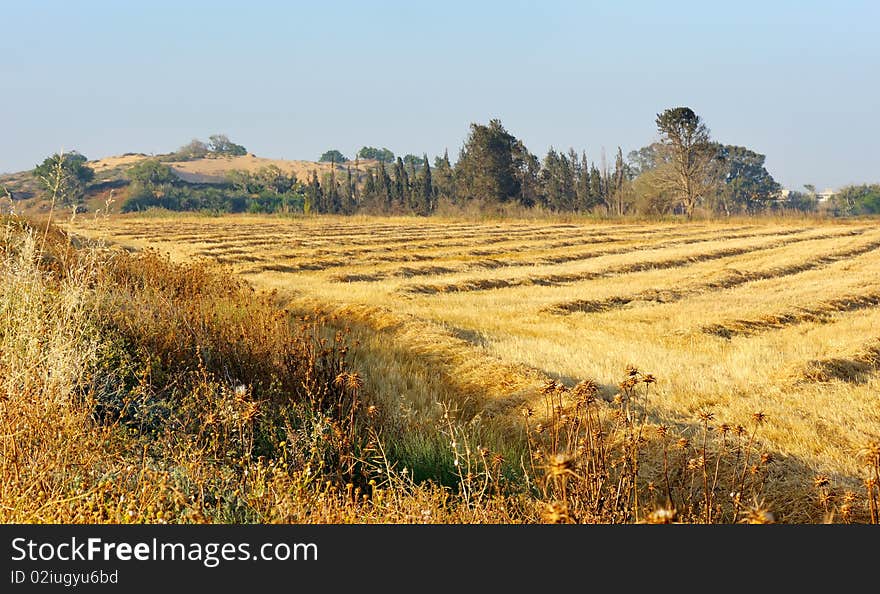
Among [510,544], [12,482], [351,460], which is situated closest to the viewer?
[510,544]

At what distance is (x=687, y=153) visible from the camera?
55281 millimetres

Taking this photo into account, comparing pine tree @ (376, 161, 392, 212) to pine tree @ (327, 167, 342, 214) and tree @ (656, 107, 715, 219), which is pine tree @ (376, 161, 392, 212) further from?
tree @ (656, 107, 715, 219)

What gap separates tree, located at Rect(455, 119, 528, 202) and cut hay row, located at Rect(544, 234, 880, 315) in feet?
129

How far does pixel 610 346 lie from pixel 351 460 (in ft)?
17.3

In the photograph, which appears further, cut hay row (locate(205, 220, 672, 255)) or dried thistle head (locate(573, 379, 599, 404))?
cut hay row (locate(205, 220, 672, 255))

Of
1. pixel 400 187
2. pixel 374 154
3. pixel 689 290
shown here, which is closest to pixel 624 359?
pixel 689 290

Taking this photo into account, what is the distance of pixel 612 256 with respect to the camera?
78.1 ft

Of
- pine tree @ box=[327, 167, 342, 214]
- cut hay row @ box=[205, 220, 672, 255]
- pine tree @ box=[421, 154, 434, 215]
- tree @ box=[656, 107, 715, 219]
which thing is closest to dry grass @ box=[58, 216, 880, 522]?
cut hay row @ box=[205, 220, 672, 255]

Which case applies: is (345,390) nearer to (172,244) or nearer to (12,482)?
(12,482)

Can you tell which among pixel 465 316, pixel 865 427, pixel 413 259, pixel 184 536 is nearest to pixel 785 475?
pixel 865 427

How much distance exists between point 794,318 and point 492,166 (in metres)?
50.5

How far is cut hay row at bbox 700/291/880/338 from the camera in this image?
10977mm

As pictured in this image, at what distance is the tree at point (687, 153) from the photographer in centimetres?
5434

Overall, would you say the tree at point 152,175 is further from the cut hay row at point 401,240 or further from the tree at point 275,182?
the cut hay row at point 401,240
